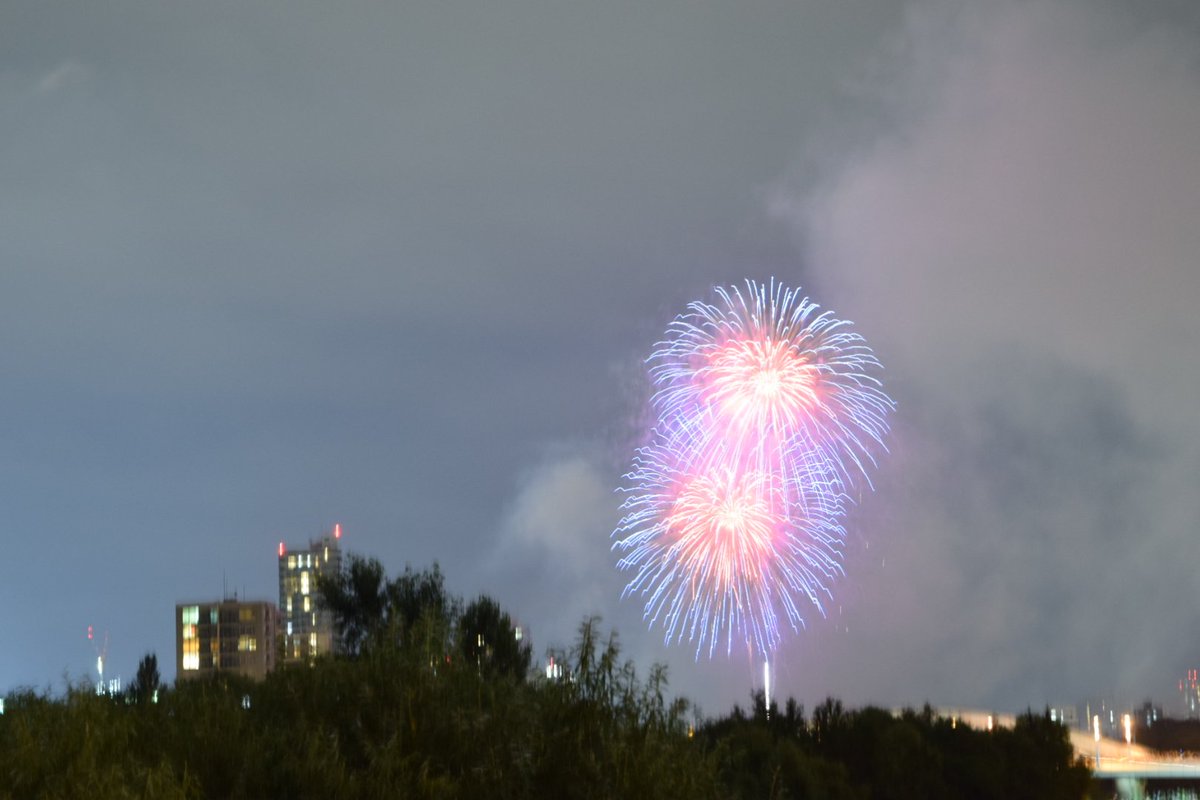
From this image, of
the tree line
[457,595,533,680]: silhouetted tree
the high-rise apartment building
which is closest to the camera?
the tree line

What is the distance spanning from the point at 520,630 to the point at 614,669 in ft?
67.1

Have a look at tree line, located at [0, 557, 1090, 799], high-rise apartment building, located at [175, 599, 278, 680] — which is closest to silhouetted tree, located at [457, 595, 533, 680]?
tree line, located at [0, 557, 1090, 799]

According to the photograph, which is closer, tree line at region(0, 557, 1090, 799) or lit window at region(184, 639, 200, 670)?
tree line at region(0, 557, 1090, 799)

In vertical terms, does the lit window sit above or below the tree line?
below

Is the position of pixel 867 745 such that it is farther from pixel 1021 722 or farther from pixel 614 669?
pixel 614 669

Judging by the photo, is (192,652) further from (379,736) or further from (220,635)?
(379,736)

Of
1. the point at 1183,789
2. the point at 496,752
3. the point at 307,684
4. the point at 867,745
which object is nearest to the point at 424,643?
the point at 307,684

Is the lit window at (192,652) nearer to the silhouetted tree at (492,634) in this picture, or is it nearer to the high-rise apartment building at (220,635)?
the high-rise apartment building at (220,635)

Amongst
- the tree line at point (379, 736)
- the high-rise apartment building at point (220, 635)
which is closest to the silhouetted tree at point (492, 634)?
the tree line at point (379, 736)

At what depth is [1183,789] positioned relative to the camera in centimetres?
7469

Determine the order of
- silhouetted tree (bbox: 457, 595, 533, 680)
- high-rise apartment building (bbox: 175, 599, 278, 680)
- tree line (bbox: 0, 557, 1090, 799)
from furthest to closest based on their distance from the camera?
high-rise apartment building (bbox: 175, 599, 278, 680) < silhouetted tree (bbox: 457, 595, 533, 680) < tree line (bbox: 0, 557, 1090, 799)

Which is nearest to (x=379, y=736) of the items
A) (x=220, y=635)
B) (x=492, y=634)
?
(x=492, y=634)

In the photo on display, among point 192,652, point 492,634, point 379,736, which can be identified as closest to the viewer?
point 379,736

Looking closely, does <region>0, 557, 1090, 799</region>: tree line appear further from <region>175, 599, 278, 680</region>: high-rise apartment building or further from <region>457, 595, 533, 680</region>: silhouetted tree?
<region>175, 599, 278, 680</region>: high-rise apartment building
